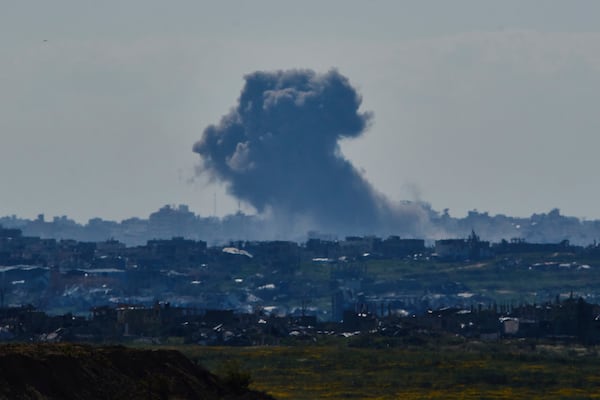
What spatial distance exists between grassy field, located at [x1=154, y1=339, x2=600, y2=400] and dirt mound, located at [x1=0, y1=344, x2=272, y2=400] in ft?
50.6

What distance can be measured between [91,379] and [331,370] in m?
43.5

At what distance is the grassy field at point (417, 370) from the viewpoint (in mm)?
81062

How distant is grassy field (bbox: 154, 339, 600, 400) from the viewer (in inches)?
3191

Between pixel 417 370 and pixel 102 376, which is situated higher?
pixel 102 376

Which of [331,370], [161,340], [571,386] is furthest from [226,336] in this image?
[571,386]

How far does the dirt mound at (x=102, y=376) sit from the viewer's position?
165 ft

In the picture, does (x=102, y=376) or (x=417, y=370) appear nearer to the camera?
(x=102, y=376)

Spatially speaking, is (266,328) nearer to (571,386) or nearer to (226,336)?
(226,336)

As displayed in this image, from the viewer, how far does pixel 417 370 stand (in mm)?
95250

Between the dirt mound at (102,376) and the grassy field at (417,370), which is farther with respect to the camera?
the grassy field at (417,370)

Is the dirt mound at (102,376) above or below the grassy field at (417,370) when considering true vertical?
above

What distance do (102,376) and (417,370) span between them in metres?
43.8

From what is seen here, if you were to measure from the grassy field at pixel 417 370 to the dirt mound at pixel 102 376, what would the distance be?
15.4m

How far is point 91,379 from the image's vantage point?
173 feet
